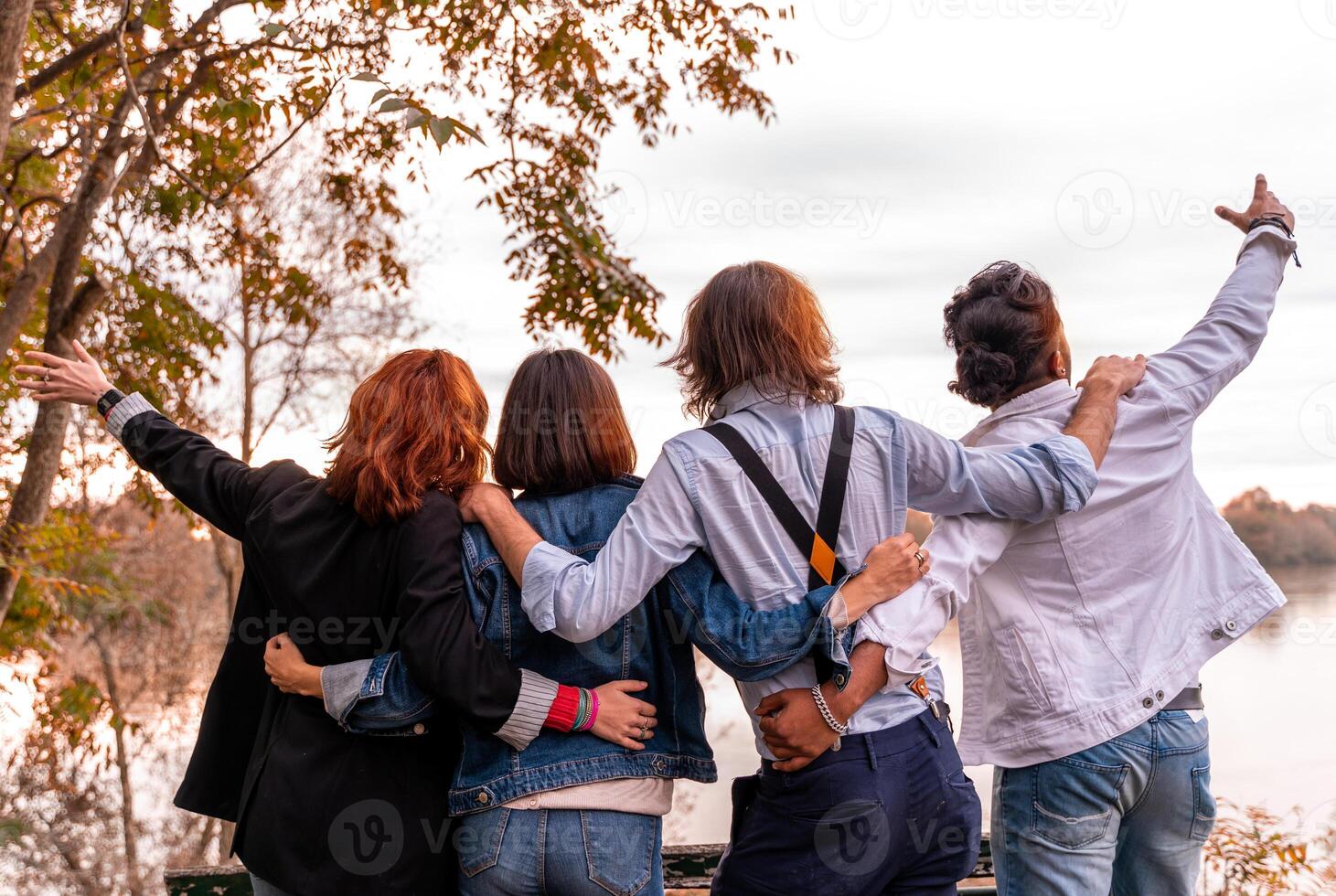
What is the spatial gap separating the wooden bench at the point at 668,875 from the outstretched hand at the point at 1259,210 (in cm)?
156

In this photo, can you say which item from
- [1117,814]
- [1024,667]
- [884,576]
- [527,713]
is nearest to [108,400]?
[527,713]

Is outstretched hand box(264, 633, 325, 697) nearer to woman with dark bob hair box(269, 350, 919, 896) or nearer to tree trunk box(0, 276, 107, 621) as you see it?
woman with dark bob hair box(269, 350, 919, 896)

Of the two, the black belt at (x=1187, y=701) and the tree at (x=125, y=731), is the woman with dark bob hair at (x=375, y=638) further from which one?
the tree at (x=125, y=731)

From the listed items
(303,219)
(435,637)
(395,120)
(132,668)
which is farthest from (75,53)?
(132,668)

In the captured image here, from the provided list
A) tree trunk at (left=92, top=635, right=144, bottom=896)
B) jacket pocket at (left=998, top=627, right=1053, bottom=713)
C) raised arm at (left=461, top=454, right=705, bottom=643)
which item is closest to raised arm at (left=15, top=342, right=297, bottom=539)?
raised arm at (left=461, top=454, right=705, bottom=643)

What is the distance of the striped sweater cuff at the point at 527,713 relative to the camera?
176 cm

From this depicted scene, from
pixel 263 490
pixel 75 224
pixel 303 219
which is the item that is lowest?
pixel 263 490

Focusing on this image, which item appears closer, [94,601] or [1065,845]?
[1065,845]

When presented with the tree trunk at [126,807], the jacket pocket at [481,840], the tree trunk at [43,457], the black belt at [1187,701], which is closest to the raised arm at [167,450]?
the jacket pocket at [481,840]

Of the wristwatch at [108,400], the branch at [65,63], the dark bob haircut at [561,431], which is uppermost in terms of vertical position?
the branch at [65,63]

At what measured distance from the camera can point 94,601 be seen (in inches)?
383

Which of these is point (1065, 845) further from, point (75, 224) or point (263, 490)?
point (75, 224)

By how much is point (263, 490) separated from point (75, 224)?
3.52 metres

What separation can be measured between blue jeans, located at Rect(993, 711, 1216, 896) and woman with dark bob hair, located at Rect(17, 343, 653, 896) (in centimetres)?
72
